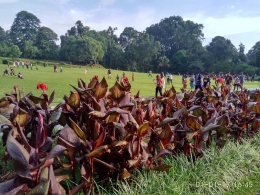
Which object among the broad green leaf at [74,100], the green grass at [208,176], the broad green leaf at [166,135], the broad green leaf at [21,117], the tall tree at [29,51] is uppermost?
the tall tree at [29,51]

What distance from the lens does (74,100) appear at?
7.97ft

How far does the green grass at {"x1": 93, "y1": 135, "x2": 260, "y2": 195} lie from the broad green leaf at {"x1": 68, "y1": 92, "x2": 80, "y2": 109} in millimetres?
819

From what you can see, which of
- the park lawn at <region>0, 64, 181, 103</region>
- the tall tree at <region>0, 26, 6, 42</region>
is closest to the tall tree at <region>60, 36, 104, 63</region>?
the park lawn at <region>0, 64, 181, 103</region>

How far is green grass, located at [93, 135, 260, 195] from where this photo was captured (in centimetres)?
247

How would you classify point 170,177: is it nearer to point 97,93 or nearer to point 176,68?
point 97,93

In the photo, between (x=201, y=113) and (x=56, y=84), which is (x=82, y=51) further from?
(x=201, y=113)

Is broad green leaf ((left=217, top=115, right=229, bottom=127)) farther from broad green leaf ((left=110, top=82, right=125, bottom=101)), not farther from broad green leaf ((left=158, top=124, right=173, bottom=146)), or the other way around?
broad green leaf ((left=110, top=82, right=125, bottom=101))

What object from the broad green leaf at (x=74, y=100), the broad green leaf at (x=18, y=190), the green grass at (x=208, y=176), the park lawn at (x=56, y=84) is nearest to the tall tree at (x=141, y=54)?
the park lawn at (x=56, y=84)

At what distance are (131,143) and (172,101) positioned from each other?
1.50 m

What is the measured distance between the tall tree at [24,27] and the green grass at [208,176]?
101m

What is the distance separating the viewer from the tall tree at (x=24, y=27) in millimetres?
97500

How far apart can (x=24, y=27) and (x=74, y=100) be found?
113 m

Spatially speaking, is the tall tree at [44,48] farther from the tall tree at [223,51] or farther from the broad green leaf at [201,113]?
the broad green leaf at [201,113]

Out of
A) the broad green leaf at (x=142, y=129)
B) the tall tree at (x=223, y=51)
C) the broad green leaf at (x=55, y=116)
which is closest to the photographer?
the broad green leaf at (x=142, y=129)
